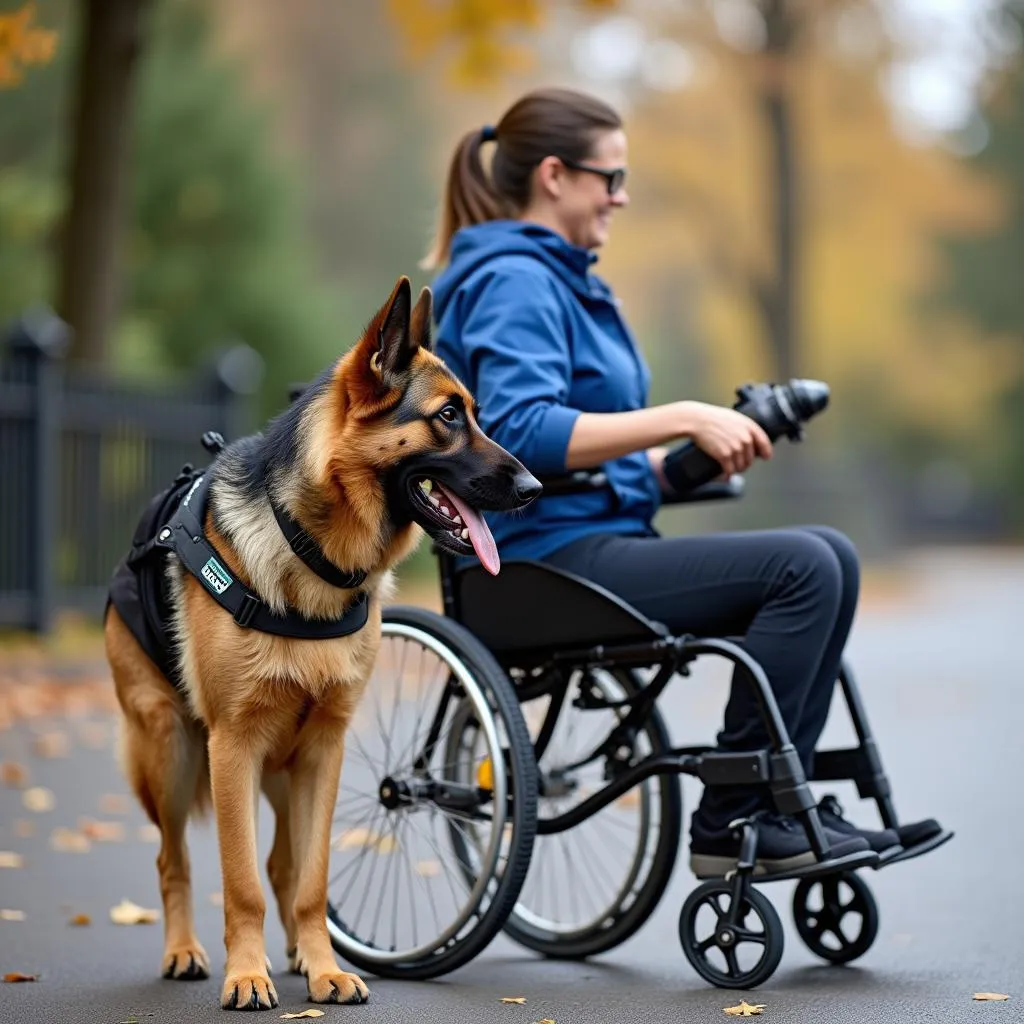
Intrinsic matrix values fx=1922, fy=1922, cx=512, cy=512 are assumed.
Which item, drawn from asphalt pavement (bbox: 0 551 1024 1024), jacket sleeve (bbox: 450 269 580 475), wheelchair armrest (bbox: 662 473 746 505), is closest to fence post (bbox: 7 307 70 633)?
asphalt pavement (bbox: 0 551 1024 1024)

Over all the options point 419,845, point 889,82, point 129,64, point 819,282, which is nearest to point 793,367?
point 889,82

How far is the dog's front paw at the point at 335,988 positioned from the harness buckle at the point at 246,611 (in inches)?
31.9

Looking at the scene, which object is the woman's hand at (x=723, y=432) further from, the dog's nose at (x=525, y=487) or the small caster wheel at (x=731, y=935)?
the small caster wheel at (x=731, y=935)

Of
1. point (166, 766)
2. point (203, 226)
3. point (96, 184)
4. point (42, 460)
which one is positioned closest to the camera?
point (166, 766)

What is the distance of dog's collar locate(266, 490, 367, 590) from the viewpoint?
4.31 metres

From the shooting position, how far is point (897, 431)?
1811 inches

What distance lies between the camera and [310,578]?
4.32 m

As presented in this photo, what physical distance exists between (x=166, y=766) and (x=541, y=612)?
100cm

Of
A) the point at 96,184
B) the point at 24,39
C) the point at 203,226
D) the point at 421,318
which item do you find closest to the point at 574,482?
the point at 421,318

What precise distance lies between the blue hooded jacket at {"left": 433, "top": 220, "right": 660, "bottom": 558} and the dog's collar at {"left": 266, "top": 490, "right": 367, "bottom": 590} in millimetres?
653

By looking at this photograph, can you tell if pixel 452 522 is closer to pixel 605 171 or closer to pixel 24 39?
pixel 605 171

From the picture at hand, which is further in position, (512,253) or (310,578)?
(512,253)

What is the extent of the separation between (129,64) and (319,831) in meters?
12.1

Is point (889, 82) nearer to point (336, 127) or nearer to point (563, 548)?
point (336, 127)
